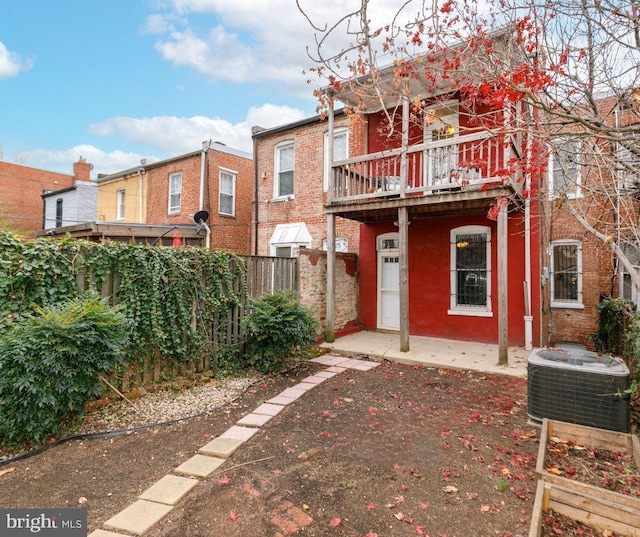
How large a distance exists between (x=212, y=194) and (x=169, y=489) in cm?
1188

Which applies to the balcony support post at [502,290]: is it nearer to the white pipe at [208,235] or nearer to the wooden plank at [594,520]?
the wooden plank at [594,520]

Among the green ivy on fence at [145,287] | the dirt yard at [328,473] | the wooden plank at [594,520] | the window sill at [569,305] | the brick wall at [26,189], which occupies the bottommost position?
the dirt yard at [328,473]

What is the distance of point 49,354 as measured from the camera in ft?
10.6

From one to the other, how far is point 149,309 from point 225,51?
487 cm

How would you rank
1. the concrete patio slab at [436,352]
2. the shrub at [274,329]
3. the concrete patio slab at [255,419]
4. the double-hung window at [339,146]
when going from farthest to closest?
the double-hung window at [339,146], the concrete patio slab at [436,352], the shrub at [274,329], the concrete patio slab at [255,419]

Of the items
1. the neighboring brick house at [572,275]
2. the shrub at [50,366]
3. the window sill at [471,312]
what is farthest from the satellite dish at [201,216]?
the neighboring brick house at [572,275]

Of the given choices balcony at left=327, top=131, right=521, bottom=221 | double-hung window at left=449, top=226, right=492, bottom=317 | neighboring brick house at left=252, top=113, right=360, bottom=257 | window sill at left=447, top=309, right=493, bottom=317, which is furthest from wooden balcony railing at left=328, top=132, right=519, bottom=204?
window sill at left=447, top=309, right=493, bottom=317

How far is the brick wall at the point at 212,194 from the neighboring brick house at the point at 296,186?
1754mm

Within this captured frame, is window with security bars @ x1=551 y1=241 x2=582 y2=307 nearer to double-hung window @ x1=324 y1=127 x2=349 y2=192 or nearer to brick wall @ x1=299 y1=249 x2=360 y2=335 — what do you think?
brick wall @ x1=299 y1=249 x2=360 y2=335

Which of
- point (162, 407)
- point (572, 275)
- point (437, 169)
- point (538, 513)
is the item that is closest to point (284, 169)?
point (437, 169)

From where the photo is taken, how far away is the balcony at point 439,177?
6.58 meters

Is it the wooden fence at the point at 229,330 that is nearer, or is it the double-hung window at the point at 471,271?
the wooden fence at the point at 229,330

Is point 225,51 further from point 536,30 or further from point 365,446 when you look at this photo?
point 365,446

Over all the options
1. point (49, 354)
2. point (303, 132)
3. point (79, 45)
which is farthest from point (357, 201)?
point (79, 45)
